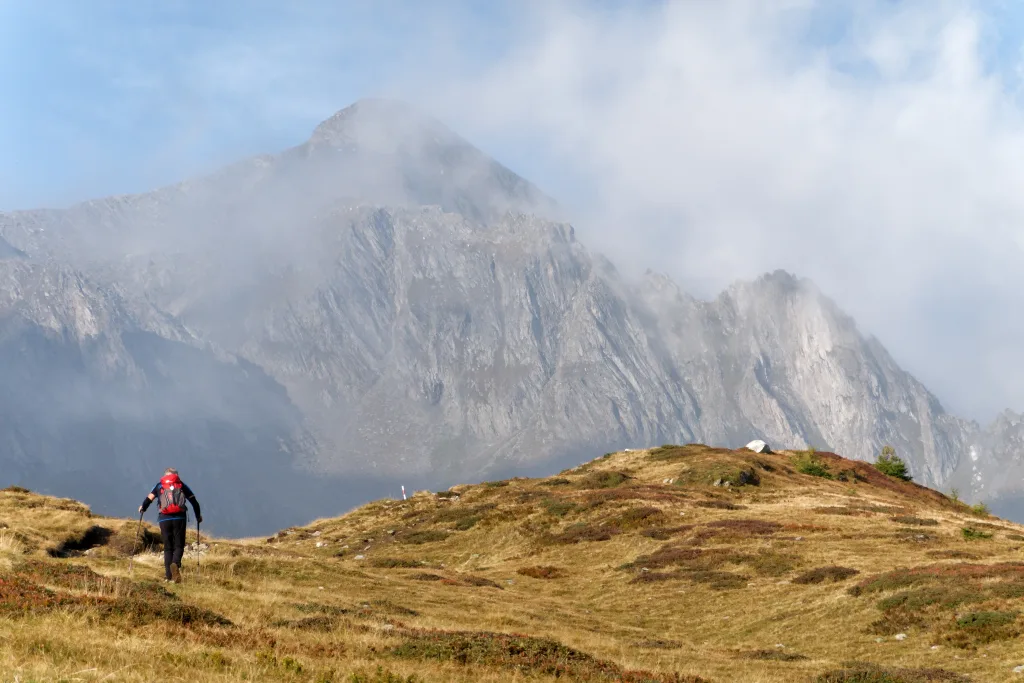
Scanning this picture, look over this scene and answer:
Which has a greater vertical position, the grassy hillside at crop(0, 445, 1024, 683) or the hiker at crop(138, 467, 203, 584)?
the hiker at crop(138, 467, 203, 584)

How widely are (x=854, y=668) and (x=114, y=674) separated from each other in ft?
56.9

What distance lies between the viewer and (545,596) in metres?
38.4

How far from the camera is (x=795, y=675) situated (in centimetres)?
2095

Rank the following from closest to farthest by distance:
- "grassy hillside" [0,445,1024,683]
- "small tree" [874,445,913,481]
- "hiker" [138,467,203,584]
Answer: "grassy hillside" [0,445,1024,683] → "hiker" [138,467,203,584] → "small tree" [874,445,913,481]

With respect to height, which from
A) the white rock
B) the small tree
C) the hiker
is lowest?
the hiker

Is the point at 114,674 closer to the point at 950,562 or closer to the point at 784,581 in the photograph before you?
the point at 784,581

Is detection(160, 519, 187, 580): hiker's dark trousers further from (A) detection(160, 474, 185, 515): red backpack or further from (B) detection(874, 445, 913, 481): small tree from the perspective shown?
(B) detection(874, 445, 913, 481): small tree

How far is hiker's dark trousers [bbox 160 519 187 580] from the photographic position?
24375 millimetres

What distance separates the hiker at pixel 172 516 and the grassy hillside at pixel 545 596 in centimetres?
101

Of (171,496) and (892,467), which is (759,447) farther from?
(171,496)

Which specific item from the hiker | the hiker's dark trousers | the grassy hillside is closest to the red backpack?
the hiker

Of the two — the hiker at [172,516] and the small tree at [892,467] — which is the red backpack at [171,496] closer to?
the hiker at [172,516]

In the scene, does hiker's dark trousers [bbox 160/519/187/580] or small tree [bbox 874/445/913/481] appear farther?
small tree [bbox 874/445/913/481]

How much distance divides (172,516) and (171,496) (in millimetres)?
577
